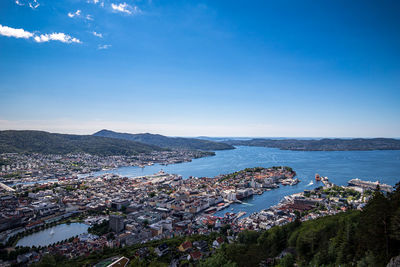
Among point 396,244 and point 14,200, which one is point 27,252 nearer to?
point 14,200

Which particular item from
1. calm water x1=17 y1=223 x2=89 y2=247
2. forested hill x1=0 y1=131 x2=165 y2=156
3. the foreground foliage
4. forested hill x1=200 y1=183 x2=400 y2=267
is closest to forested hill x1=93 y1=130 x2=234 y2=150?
forested hill x1=0 y1=131 x2=165 y2=156

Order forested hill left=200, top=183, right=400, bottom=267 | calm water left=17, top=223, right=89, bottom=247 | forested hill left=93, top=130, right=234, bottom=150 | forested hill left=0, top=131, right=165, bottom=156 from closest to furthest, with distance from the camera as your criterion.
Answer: forested hill left=200, top=183, right=400, bottom=267
calm water left=17, top=223, right=89, bottom=247
forested hill left=0, top=131, right=165, bottom=156
forested hill left=93, top=130, right=234, bottom=150

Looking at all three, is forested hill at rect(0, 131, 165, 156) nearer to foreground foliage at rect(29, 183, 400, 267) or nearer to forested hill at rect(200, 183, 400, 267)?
foreground foliage at rect(29, 183, 400, 267)

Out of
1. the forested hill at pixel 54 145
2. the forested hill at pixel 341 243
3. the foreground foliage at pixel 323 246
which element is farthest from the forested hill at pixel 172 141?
the forested hill at pixel 341 243

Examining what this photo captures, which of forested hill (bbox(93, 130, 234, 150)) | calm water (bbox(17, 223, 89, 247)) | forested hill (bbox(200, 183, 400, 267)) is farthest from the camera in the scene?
forested hill (bbox(93, 130, 234, 150))

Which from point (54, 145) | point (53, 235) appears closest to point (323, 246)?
point (53, 235)

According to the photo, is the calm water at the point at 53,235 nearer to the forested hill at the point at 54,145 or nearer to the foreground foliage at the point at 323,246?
the foreground foliage at the point at 323,246
